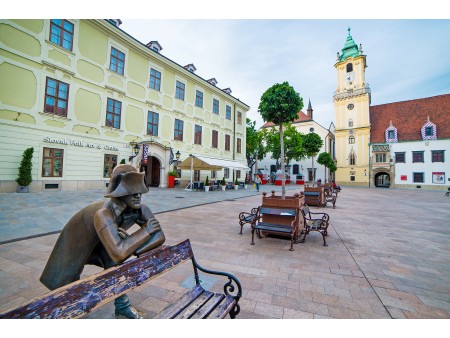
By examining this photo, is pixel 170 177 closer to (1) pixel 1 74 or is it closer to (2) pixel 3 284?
(1) pixel 1 74

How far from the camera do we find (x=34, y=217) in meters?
6.35

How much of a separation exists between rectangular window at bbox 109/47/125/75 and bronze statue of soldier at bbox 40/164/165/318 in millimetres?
17098

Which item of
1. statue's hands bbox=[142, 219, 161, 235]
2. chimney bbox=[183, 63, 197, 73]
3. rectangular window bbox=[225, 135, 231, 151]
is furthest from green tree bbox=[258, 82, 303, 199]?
rectangular window bbox=[225, 135, 231, 151]

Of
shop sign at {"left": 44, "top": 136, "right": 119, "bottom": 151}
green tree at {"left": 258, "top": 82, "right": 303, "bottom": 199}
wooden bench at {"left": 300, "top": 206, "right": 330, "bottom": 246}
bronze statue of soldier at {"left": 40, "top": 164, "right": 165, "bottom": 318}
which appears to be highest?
green tree at {"left": 258, "top": 82, "right": 303, "bottom": 199}

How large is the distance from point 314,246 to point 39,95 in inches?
598

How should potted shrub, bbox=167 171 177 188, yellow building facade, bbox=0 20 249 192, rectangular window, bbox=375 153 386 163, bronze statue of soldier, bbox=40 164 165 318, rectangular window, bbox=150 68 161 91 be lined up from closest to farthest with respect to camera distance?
1. bronze statue of soldier, bbox=40 164 165 318
2. yellow building facade, bbox=0 20 249 192
3. rectangular window, bbox=150 68 161 91
4. potted shrub, bbox=167 171 177 188
5. rectangular window, bbox=375 153 386 163

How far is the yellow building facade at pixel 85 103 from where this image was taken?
11.1 m

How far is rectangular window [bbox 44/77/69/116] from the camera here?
12276mm

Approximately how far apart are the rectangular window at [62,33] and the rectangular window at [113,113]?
3768 millimetres

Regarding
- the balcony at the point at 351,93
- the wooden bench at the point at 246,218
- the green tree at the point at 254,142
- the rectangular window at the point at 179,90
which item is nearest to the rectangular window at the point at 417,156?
the balcony at the point at 351,93

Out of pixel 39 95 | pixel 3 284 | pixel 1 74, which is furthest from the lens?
pixel 39 95

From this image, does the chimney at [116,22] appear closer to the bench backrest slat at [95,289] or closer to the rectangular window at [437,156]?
the bench backrest slat at [95,289]

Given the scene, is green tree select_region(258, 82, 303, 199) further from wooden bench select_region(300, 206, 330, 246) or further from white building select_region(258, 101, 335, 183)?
white building select_region(258, 101, 335, 183)

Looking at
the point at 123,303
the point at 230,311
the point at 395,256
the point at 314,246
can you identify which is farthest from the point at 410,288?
the point at 123,303
